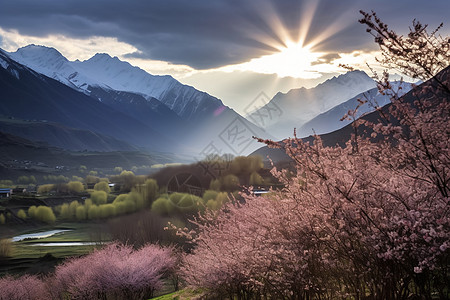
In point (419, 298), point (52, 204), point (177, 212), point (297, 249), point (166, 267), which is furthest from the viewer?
point (52, 204)

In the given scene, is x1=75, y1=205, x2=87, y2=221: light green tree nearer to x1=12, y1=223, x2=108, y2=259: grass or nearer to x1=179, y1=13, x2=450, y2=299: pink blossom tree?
x1=12, y1=223, x2=108, y2=259: grass

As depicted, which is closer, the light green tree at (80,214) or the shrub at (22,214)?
the light green tree at (80,214)

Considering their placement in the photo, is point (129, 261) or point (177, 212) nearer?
point (129, 261)

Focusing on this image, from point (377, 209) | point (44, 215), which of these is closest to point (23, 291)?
point (377, 209)

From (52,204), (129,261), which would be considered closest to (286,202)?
(129,261)

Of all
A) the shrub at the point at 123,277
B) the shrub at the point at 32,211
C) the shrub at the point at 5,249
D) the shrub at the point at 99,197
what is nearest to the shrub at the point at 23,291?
the shrub at the point at 123,277

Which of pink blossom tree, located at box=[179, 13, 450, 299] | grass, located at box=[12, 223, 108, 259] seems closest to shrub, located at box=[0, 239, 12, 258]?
grass, located at box=[12, 223, 108, 259]

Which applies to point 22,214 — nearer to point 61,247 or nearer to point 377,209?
point 61,247

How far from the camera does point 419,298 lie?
7914 millimetres

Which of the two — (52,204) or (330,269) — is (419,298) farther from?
(52,204)

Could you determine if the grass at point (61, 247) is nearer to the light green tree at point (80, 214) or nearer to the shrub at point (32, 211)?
the light green tree at point (80, 214)

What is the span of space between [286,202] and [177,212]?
78.9 m

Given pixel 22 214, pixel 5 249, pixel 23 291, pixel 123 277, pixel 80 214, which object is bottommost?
pixel 123 277

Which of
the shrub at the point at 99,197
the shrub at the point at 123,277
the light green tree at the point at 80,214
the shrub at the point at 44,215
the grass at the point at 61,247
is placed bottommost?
the shrub at the point at 123,277
